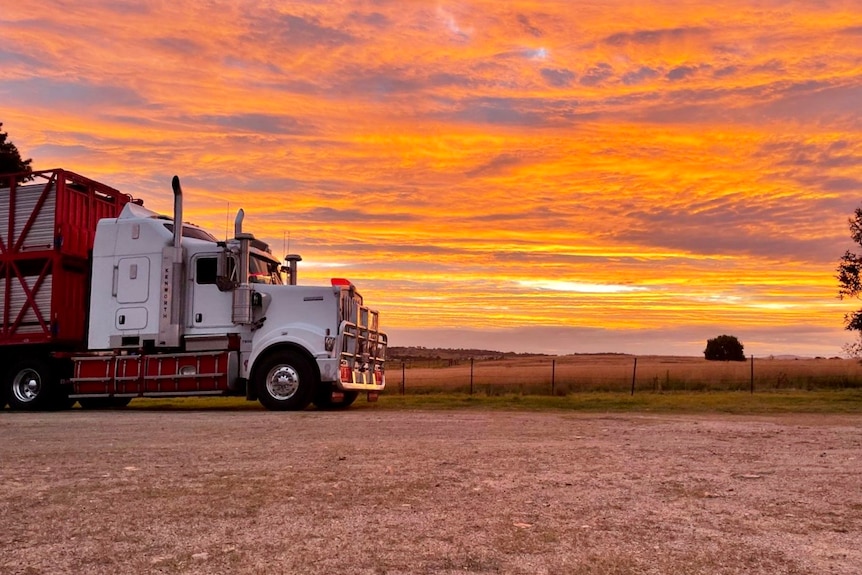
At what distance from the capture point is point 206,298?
17.2 meters

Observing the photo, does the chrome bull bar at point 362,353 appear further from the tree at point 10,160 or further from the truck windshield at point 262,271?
the tree at point 10,160

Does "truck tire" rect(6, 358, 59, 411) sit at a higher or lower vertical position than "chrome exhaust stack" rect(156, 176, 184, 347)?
lower

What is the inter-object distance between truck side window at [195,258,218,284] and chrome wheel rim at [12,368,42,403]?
4.81 meters

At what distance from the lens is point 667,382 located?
31.6 metres

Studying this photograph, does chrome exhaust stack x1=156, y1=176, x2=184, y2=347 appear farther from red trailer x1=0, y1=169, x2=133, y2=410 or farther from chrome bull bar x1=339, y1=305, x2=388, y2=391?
chrome bull bar x1=339, y1=305, x2=388, y2=391

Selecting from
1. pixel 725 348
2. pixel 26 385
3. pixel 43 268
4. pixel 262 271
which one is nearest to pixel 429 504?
pixel 262 271

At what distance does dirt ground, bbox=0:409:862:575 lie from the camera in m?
4.55

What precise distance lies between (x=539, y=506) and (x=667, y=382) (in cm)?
2710

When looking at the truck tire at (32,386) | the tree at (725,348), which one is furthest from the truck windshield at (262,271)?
the tree at (725,348)

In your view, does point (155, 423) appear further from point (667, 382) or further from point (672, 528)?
point (667, 382)

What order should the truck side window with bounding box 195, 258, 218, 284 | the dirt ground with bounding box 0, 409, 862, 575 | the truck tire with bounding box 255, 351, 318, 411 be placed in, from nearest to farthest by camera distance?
the dirt ground with bounding box 0, 409, 862, 575, the truck tire with bounding box 255, 351, 318, 411, the truck side window with bounding box 195, 258, 218, 284

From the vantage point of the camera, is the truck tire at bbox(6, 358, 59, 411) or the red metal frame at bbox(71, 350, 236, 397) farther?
the truck tire at bbox(6, 358, 59, 411)

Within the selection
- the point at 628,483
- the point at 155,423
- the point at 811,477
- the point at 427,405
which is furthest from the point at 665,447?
the point at 427,405

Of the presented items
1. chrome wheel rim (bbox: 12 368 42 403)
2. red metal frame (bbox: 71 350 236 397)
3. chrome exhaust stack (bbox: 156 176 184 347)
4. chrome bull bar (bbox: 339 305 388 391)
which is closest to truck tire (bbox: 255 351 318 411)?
chrome bull bar (bbox: 339 305 388 391)
